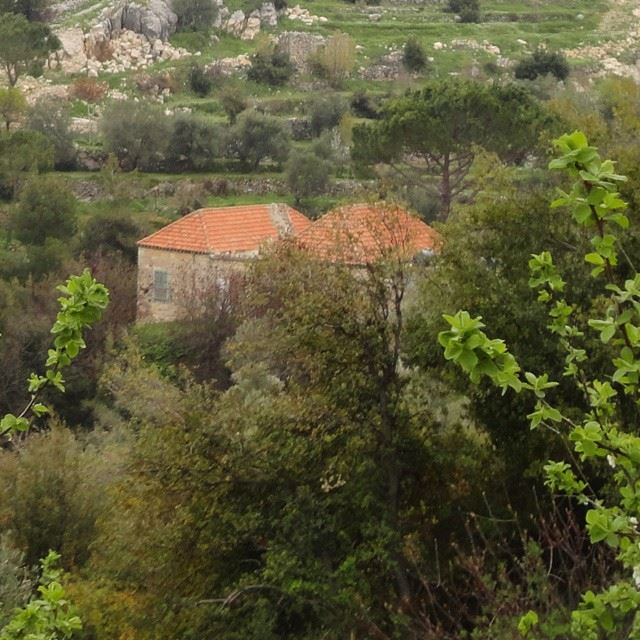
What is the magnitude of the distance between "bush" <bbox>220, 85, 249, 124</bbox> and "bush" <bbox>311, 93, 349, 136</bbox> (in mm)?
2671

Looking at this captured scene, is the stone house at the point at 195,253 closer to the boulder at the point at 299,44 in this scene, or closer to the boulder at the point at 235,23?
the boulder at the point at 299,44

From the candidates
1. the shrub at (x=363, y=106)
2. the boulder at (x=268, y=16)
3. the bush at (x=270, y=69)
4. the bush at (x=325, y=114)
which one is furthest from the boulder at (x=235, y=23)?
the bush at (x=325, y=114)

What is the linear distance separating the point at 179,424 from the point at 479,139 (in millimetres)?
19270

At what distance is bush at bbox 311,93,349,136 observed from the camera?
4172cm

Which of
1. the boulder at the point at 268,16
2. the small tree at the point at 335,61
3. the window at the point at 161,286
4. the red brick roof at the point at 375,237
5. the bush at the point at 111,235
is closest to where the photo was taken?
the red brick roof at the point at 375,237

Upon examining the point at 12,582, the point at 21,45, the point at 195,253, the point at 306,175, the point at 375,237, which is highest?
the point at 375,237

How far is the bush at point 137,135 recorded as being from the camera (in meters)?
35.9

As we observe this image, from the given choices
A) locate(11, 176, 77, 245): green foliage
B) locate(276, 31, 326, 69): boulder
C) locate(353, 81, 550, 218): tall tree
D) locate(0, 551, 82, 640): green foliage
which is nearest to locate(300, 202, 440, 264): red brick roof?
locate(0, 551, 82, 640): green foliage

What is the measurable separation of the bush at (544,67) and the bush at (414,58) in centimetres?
495

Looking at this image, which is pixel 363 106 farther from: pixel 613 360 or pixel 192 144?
pixel 613 360

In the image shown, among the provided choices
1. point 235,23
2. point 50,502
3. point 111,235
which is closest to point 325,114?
point 111,235

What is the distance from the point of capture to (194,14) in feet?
183

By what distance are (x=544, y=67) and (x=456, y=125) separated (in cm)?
2242

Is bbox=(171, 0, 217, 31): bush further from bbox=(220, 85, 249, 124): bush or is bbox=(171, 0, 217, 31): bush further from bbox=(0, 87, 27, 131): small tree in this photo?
bbox=(0, 87, 27, 131): small tree
